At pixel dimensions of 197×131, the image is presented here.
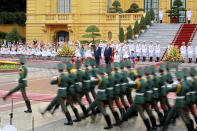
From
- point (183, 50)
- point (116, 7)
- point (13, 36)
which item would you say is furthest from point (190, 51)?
point (13, 36)

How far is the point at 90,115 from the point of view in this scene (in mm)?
12922

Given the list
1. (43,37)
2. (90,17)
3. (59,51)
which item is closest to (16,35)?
(43,37)

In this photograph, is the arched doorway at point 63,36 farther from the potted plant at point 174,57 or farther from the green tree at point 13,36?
the potted plant at point 174,57

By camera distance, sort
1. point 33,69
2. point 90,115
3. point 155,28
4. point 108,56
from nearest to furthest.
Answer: point 90,115 < point 108,56 < point 33,69 < point 155,28

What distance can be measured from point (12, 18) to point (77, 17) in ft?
48.8

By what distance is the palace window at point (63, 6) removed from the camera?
136 ft

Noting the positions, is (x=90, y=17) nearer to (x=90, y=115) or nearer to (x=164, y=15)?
(x=164, y=15)

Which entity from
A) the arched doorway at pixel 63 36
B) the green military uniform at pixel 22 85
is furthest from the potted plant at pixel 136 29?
the green military uniform at pixel 22 85

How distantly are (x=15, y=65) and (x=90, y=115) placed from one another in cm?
1611

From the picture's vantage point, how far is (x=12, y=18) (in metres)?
51.7

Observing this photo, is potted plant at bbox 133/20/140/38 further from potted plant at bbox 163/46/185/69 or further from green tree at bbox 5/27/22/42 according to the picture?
green tree at bbox 5/27/22/42

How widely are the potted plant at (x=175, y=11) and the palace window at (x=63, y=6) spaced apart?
1018cm

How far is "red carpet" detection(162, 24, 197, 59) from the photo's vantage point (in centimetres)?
3359

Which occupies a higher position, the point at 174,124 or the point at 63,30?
the point at 63,30
